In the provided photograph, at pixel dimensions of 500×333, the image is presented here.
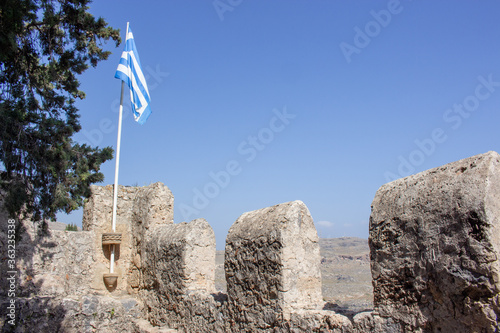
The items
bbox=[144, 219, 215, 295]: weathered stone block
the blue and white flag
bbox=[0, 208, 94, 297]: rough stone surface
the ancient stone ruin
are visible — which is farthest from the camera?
the blue and white flag

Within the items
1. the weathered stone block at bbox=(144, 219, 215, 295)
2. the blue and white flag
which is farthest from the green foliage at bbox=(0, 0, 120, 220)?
the blue and white flag

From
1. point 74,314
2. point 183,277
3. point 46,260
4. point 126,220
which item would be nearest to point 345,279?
point 126,220

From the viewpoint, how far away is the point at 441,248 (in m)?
2.76

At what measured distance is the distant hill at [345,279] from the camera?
826cm

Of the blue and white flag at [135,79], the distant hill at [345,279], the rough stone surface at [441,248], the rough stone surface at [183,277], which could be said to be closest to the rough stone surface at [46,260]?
the rough stone surface at [183,277]

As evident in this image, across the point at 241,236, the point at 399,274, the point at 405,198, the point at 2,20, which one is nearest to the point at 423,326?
the point at 399,274

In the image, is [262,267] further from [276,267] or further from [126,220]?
[126,220]

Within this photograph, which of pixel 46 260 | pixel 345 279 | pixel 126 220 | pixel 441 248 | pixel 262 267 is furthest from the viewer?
pixel 345 279

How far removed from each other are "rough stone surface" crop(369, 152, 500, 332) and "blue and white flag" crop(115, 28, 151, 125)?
22.6 feet

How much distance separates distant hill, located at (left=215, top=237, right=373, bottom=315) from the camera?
8.26m

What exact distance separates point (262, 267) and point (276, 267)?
241 millimetres

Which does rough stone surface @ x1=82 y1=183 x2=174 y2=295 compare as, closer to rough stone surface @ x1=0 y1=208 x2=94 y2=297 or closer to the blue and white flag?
rough stone surface @ x1=0 y1=208 x2=94 y2=297

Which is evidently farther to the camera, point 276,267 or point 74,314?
point 74,314

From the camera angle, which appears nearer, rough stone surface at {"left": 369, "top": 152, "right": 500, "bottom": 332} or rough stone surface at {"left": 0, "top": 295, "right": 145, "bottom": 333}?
rough stone surface at {"left": 369, "top": 152, "right": 500, "bottom": 332}
